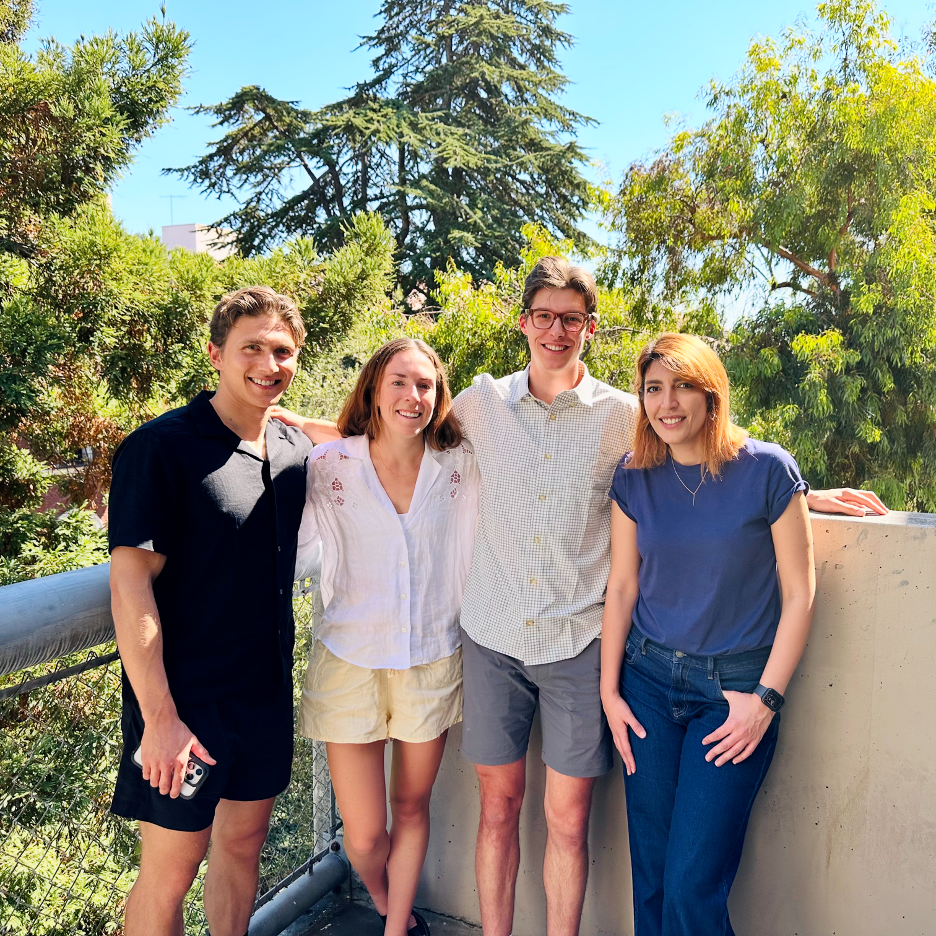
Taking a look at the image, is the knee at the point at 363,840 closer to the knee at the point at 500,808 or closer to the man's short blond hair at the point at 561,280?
the knee at the point at 500,808

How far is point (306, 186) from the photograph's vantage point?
22547mm

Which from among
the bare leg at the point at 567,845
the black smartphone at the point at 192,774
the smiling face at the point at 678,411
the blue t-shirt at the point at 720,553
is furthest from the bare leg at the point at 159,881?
the smiling face at the point at 678,411

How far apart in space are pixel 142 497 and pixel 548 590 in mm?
986

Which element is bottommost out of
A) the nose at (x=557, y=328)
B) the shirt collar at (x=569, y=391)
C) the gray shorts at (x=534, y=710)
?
the gray shorts at (x=534, y=710)

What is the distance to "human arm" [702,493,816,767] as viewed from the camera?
1.75 meters

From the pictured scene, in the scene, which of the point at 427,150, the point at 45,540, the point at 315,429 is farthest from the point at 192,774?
the point at 427,150

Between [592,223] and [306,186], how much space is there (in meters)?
8.97

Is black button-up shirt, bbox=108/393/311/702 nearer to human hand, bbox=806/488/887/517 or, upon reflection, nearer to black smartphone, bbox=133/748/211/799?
black smartphone, bbox=133/748/211/799

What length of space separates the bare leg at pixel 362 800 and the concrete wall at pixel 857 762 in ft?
3.14

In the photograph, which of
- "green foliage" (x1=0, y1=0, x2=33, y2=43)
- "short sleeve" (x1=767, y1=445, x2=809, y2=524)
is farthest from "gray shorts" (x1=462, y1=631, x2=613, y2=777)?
"green foliage" (x1=0, y1=0, x2=33, y2=43)

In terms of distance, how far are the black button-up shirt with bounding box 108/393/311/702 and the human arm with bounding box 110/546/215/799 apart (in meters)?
0.05

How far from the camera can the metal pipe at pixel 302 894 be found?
90.0 inches

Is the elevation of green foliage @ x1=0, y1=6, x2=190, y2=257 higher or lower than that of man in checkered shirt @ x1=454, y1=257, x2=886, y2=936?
higher

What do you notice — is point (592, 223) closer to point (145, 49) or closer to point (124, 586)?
point (145, 49)
